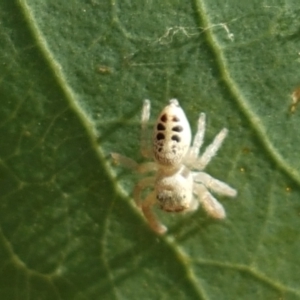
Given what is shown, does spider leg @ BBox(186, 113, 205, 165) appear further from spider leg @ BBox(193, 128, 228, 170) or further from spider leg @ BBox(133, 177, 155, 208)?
spider leg @ BBox(133, 177, 155, 208)

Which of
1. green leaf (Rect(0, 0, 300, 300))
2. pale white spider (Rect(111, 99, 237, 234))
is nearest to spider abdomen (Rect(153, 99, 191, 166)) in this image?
pale white spider (Rect(111, 99, 237, 234))

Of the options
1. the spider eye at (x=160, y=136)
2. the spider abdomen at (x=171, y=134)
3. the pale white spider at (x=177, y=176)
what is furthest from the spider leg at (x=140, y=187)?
the spider eye at (x=160, y=136)

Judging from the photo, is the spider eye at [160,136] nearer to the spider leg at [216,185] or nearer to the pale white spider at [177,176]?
the pale white spider at [177,176]

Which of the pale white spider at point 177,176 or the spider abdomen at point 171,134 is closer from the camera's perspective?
the spider abdomen at point 171,134

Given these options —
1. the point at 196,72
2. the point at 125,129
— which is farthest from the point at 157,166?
the point at 196,72

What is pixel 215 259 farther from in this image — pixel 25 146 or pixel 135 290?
pixel 25 146
